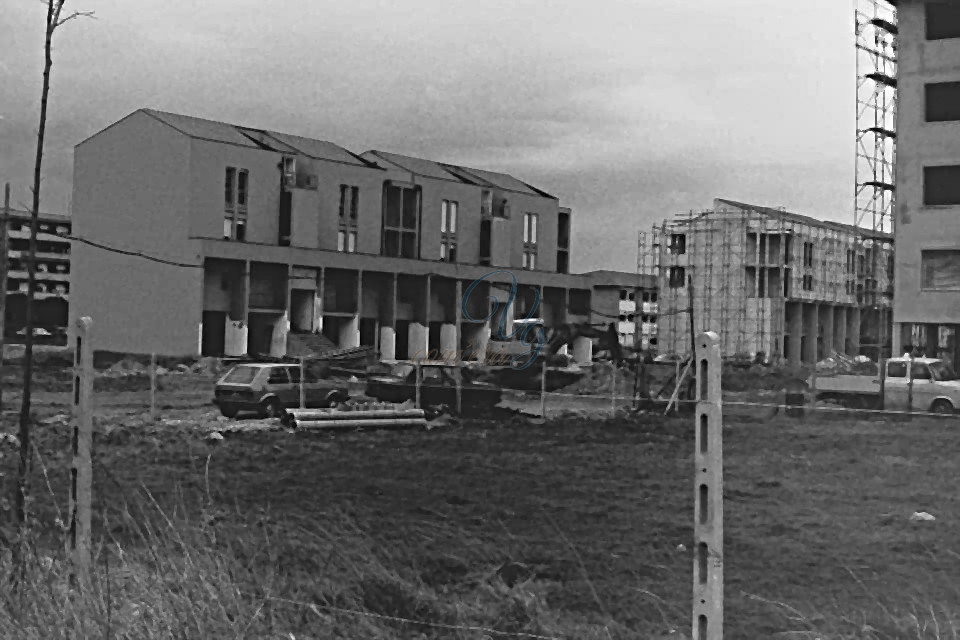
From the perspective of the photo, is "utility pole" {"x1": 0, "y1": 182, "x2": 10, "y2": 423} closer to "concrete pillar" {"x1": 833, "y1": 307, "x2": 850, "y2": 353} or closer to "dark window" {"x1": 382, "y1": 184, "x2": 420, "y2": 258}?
"dark window" {"x1": 382, "y1": 184, "x2": 420, "y2": 258}

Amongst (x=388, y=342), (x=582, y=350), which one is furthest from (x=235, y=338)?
(x=582, y=350)

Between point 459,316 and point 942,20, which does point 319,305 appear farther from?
point 942,20

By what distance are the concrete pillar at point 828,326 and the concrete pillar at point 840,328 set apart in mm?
399

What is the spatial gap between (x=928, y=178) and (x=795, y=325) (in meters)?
25.6

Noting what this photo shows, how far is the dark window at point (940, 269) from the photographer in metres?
43.2

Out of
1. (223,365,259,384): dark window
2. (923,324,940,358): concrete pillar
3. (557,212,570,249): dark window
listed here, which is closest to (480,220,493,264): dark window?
(557,212,570,249): dark window

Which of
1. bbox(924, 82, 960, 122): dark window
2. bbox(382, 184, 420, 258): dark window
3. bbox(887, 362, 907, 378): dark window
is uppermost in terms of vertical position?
bbox(924, 82, 960, 122): dark window

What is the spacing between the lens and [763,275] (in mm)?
68750

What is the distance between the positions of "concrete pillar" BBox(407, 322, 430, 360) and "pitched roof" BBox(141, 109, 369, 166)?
10719 mm

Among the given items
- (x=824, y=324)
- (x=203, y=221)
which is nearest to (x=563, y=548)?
(x=203, y=221)

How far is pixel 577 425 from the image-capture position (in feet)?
33.5

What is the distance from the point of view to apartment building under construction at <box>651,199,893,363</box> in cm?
6712

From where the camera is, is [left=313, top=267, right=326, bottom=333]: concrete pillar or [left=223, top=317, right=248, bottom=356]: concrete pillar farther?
[left=313, top=267, right=326, bottom=333]: concrete pillar

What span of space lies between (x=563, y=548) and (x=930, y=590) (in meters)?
2.21
